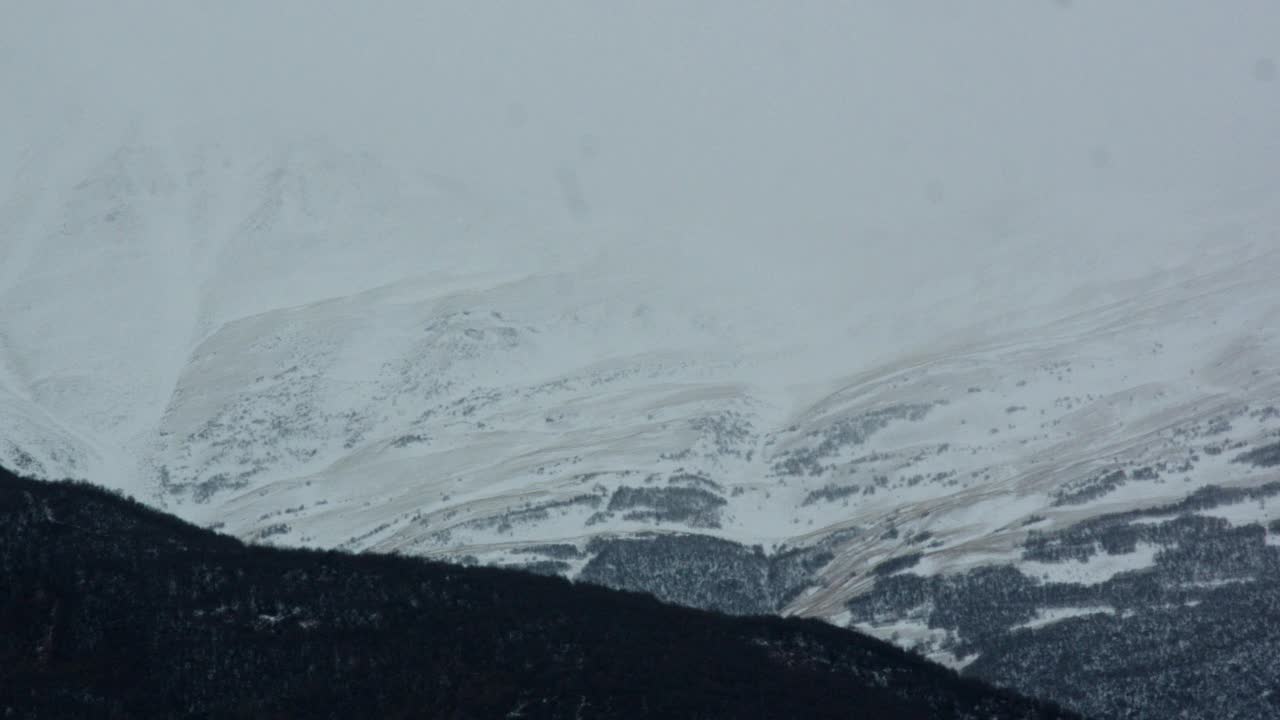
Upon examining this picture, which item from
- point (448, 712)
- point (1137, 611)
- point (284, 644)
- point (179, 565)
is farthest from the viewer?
point (1137, 611)

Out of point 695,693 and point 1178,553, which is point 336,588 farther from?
point 1178,553

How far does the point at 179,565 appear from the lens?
13050 centimetres

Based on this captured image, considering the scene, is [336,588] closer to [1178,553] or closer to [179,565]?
[179,565]

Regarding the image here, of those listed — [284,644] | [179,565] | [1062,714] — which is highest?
[179,565]

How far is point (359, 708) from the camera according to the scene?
375 ft

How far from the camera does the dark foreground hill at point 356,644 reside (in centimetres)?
11381

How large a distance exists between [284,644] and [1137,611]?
348 feet

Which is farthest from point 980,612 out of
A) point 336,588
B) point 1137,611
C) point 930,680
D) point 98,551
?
point 98,551

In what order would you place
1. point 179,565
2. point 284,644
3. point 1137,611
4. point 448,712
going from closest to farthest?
point 448,712 < point 284,644 < point 179,565 < point 1137,611

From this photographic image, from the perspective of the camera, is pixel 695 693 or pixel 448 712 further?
pixel 695 693

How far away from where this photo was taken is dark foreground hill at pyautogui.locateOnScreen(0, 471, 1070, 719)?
113812mm

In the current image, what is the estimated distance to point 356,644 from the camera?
124000mm

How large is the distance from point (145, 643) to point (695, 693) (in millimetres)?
39158

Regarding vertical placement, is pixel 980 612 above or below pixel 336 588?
below
